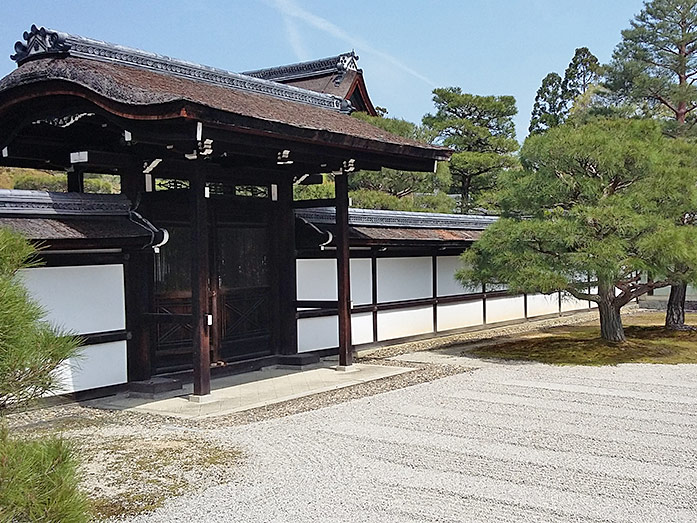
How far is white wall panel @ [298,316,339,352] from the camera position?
35.7 feet

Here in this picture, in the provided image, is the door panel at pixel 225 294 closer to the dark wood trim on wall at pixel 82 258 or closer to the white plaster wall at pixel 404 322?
the dark wood trim on wall at pixel 82 258

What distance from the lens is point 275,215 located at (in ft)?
34.5

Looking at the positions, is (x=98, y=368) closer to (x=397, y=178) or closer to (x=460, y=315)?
(x=460, y=315)

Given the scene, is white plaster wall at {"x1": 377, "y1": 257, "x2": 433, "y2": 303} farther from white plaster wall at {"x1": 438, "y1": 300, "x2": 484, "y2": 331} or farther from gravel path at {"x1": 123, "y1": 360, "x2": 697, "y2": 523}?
gravel path at {"x1": 123, "y1": 360, "x2": 697, "y2": 523}

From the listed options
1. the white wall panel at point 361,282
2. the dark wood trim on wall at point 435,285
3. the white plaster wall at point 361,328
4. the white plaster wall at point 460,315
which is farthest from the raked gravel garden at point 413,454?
the white plaster wall at point 460,315

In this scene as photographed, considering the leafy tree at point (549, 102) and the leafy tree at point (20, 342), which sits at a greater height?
the leafy tree at point (549, 102)

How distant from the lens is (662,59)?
17.7 meters

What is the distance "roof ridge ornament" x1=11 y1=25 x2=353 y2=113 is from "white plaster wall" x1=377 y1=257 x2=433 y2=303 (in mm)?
3564

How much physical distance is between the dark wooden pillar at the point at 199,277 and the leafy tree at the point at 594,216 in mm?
4890

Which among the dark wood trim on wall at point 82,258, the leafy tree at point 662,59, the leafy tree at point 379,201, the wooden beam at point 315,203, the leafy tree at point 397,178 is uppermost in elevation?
the leafy tree at point 662,59

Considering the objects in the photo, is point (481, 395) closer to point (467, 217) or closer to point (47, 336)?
point (47, 336)

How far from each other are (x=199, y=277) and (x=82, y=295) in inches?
54.4

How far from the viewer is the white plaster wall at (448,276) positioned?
14.1m

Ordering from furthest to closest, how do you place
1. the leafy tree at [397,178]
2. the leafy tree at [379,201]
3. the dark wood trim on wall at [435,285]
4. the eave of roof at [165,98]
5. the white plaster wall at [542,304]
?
the leafy tree at [397,178], the leafy tree at [379,201], the white plaster wall at [542,304], the dark wood trim on wall at [435,285], the eave of roof at [165,98]
